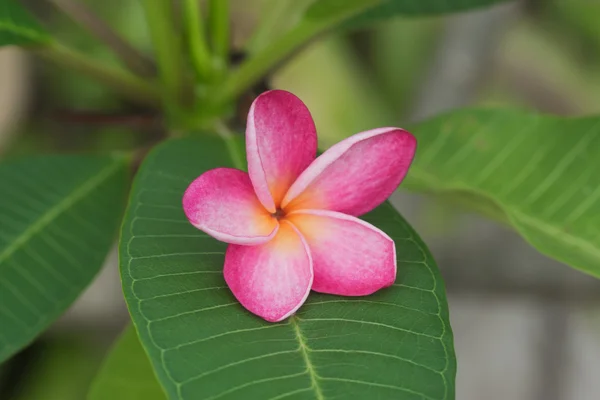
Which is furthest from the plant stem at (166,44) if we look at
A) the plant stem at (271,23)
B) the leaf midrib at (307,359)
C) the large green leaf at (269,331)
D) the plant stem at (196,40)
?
the leaf midrib at (307,359)

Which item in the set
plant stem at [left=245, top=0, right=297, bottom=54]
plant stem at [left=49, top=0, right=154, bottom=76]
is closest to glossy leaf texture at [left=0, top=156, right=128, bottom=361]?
plant stem at [left=49, top=0, right=154, bottom=76]

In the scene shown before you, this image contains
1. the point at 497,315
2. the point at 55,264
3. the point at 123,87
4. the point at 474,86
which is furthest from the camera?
the point at 497,315

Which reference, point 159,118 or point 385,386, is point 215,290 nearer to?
point 385,386

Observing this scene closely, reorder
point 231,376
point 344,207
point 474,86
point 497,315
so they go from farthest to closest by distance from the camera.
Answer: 1. point 497,315
2. point 474,86
3. point 344,207
4. point 231,376

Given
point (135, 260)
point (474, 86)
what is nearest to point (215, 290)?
point (135, 260)

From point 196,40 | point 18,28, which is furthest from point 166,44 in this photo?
point 18,28

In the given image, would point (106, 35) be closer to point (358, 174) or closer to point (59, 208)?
point (59, 208)
